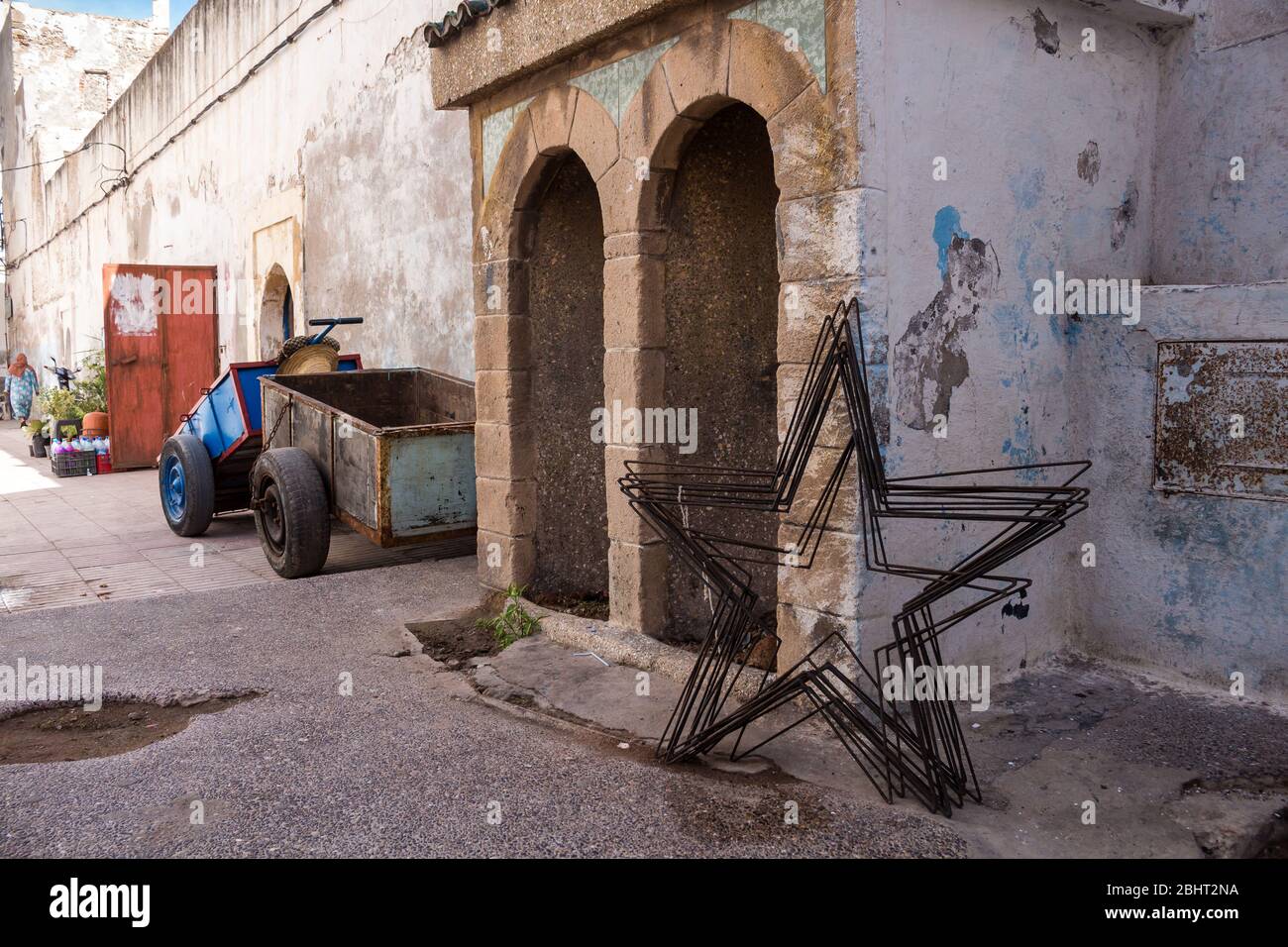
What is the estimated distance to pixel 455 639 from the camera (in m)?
5.18

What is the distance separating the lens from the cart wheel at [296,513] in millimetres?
6344

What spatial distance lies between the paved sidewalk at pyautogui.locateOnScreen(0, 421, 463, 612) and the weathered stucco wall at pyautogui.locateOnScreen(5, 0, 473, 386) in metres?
1.86

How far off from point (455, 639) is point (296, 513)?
1.72 m

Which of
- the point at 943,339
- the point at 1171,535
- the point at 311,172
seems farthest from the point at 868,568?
the point at 311,172

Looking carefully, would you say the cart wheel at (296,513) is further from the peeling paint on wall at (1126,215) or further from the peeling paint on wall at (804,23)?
the peeling paint on wall at (1126,215)

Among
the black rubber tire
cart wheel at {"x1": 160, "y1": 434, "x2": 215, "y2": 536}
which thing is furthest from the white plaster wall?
cart wheel at {"x1": 160, "y1": 434, "x2": 215, "y2": 536}

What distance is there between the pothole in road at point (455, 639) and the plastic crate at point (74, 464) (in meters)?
8.24

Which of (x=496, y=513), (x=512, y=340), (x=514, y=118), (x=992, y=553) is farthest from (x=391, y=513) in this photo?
(x=992, y=553)

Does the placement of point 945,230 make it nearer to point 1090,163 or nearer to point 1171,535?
point 1090,163

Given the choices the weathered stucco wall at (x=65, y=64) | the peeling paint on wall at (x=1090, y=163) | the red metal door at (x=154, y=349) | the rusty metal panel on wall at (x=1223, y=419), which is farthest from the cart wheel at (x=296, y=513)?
the weathered stucco wall at (x=65, y=64)

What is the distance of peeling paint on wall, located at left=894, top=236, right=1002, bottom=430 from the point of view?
377cm

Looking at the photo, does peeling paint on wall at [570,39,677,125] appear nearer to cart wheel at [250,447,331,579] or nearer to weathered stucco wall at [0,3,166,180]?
cart wheel at [250,447,331,579]

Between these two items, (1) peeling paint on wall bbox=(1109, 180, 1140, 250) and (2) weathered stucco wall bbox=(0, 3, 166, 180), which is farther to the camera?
(2) weathered stucco wall bbox=(0, 3, 166, 180)

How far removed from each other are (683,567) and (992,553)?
7.03 ft
